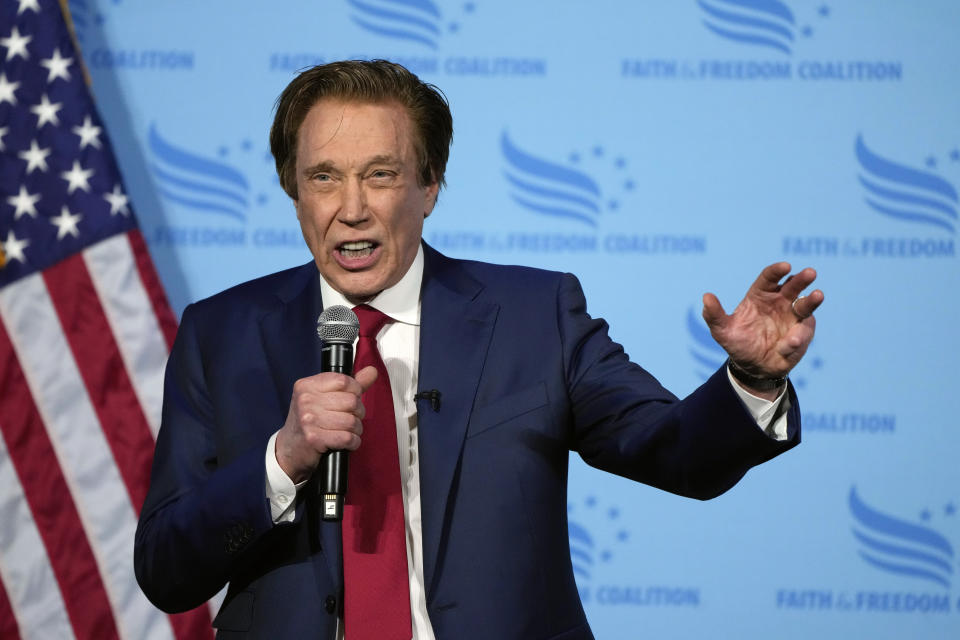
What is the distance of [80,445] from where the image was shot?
3471 millimetres

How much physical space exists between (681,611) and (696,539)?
0.23 meters

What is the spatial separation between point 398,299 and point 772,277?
2.33 ft

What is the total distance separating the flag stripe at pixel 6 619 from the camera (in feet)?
11.2

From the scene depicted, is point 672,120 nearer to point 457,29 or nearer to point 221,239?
point 457,29

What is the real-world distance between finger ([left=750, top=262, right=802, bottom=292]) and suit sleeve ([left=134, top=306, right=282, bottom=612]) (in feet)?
2.49

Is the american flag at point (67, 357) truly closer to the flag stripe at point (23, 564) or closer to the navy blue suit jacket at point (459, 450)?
the flag stripe at point (23, 564)

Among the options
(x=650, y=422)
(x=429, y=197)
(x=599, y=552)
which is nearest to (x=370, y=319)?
(x=429, y=197)

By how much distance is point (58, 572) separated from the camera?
3.44m

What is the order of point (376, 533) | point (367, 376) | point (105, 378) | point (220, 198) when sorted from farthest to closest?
point (220, 198) < point (105, 378) < point (376, 533) < point (367, 376)

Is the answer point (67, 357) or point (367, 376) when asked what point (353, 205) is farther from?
point (67, 357)

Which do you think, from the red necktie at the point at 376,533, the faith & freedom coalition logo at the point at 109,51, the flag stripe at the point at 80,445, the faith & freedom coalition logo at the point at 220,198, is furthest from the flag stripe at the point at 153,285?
the red necktie at the point at 376,533

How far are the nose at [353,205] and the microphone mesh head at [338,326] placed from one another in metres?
0.27

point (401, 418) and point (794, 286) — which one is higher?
point (794, 286)

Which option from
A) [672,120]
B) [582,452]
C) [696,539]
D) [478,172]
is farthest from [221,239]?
[582,452]
